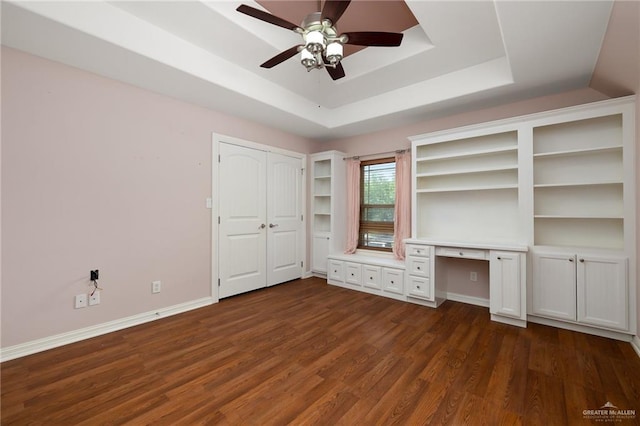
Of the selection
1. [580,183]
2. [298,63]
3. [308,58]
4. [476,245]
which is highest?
[298,63]

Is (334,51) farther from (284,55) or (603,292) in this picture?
(603,292)

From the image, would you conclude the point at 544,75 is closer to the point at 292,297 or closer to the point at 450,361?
the point at 450,361

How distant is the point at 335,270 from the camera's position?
4.49m

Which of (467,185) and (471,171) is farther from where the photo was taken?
(467,185)

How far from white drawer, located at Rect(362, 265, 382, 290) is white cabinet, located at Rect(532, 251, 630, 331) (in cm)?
180

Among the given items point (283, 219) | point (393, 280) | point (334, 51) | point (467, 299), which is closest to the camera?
point (334, 51)

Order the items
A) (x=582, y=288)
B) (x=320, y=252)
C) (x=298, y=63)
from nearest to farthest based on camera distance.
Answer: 1. (x=582, y=288)
2. (x=298, y=63)
3. (x=320, y=252)

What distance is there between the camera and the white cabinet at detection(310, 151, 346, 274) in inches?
190

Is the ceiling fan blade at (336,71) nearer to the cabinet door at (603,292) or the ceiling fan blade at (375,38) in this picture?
the ceiling fan blade at (375,38)

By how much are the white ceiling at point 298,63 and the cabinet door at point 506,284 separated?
6.32ft

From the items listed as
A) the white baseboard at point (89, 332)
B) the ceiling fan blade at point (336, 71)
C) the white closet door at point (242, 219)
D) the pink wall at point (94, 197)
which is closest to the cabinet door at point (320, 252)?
the white closet door at point (242, 219)

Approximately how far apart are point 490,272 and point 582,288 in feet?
2.54

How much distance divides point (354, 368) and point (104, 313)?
2.57m

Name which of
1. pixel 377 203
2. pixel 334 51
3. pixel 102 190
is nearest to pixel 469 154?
pixel 377 203
